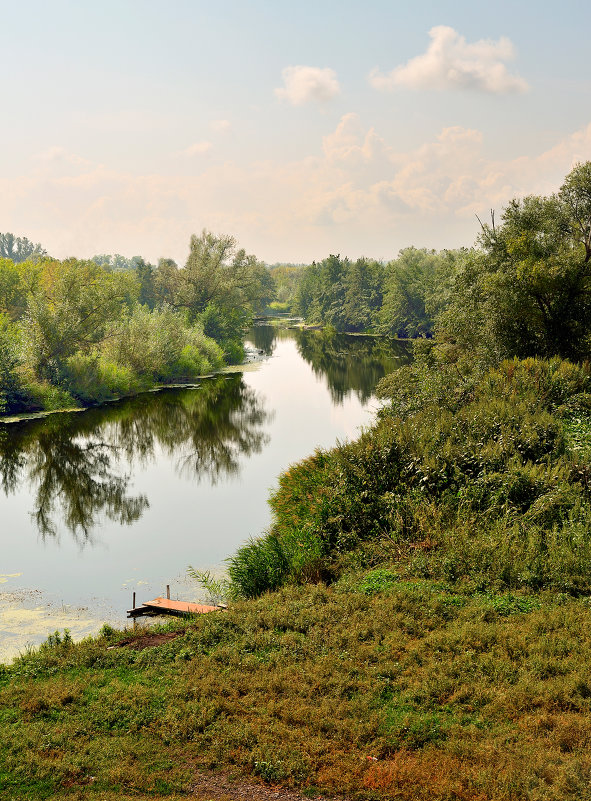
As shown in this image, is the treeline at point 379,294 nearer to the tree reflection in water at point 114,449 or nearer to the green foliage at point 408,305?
the green foliage at point 408,305

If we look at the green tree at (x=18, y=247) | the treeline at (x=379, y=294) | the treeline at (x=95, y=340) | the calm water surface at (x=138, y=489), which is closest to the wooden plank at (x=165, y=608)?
the calm water surface at (x=138, y=489)

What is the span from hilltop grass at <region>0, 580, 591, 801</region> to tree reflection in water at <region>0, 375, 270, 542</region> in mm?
11147

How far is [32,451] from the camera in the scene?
28.1 m

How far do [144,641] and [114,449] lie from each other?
65.0 ft

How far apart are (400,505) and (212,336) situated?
50543 millimetres

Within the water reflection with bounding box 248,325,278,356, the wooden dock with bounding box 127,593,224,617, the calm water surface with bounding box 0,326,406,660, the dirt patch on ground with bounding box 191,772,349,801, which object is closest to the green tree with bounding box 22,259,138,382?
the calm water surface with bounding box 0,326,406,660

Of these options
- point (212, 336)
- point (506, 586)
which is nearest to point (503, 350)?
point (506, 586)

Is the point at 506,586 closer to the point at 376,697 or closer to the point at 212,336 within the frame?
the point at 376,697

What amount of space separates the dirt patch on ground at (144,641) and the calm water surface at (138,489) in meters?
3.07

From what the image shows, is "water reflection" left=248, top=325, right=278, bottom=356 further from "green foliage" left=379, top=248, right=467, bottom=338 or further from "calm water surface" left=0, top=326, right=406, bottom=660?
"calm water surface" left=0, top=326, right=406, bottom=660

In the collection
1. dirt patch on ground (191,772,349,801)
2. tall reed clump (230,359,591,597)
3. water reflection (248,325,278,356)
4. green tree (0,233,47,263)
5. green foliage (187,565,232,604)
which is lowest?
green foliage (187,565,232,604)

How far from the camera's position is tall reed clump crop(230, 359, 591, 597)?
438 inches

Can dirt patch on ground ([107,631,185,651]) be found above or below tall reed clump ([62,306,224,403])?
below

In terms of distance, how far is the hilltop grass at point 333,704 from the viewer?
6055mm
